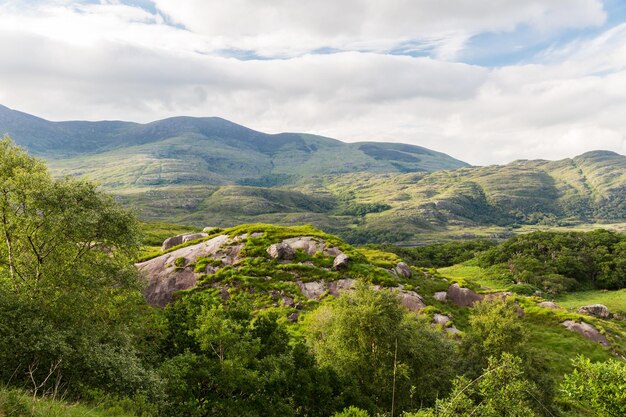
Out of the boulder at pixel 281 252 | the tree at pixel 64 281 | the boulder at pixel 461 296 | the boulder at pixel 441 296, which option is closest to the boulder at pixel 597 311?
the boulder at pixel 461 296

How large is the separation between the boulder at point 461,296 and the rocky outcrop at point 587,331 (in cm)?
1426

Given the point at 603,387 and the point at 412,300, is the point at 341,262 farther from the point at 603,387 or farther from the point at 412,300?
the point at 603,387

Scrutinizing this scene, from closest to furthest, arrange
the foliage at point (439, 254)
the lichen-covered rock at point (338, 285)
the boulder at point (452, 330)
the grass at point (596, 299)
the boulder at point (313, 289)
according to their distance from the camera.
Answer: the boulder at point (452, 330)
the boulder at point (313, 289)
the lichen-covered rock at point (338, 285)
the grass at point (596, 299)
the foliage at point (439, 254)

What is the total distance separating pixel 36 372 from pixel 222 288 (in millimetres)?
39661

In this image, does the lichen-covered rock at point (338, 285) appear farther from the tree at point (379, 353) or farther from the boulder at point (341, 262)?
the tree at point (379, 353)

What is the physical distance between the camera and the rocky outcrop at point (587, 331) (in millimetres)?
59906

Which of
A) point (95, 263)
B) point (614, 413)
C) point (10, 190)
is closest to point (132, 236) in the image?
point (95, 263)

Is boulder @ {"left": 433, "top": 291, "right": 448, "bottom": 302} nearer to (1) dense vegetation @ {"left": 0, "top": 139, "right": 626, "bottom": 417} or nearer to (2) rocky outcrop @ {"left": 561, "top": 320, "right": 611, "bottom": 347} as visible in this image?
(2) rocky outcrop @ {"left": 561, "top": 320, "right": 611, "bottom": 347}

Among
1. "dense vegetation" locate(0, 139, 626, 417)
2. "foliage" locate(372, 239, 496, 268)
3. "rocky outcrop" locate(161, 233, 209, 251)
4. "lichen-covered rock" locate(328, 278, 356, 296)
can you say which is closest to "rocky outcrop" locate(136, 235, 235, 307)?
"rocky outcrop" locate(161, 233, 209, 251)

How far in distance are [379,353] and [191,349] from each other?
16.6 m

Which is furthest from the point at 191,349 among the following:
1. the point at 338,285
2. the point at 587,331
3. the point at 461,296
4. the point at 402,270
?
the point at 587,331

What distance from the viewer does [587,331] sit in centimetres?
6144

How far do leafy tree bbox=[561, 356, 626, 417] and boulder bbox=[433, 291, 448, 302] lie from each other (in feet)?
131

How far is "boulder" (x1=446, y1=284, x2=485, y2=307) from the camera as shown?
215 ft
